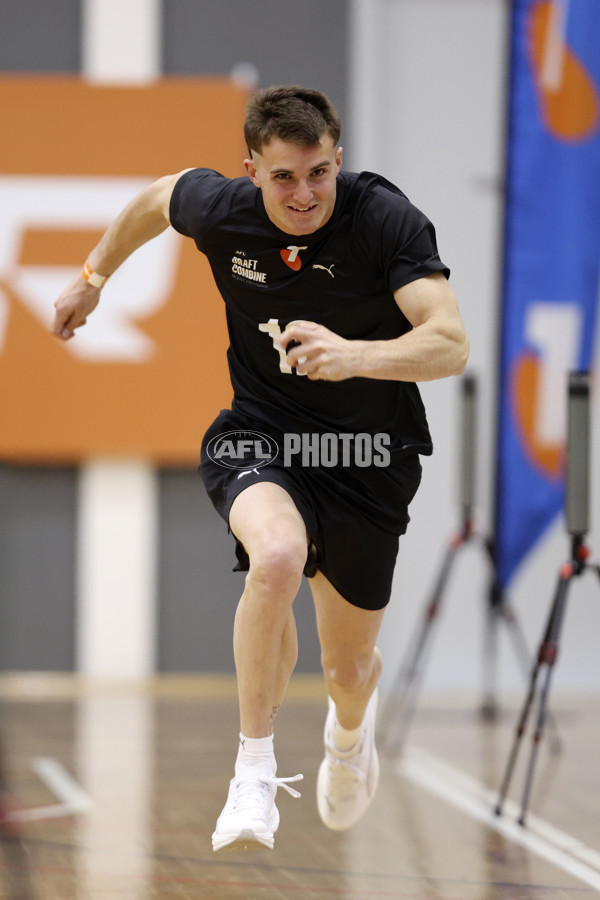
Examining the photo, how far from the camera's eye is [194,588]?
6957 mm

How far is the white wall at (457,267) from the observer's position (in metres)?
7.00

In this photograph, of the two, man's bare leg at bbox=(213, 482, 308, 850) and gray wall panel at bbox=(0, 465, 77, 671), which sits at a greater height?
man's bare leg at bbox=(213, 482, 308, 850)

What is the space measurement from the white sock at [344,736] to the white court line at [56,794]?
1233 mm

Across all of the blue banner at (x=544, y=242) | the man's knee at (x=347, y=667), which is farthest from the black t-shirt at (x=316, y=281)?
the blue banner at (x=544, y=242)

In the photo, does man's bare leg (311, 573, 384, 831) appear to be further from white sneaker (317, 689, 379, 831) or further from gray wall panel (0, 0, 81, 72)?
gray wall panel (0, 0, 81, 72)

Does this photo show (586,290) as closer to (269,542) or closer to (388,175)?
(388,175)

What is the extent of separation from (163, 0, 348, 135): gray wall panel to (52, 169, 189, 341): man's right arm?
4037 mm

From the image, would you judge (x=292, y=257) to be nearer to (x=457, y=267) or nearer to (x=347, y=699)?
(x=347, y=699)

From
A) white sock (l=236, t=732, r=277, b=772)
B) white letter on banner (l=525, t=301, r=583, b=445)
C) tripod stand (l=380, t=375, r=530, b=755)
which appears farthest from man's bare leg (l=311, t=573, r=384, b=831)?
white letter on banner (l=525, t=301, r=583, b=445)

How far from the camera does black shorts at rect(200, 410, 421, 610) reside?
2949mm

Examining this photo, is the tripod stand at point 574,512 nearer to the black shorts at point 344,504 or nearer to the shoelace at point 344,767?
the shoelace at point 344,767

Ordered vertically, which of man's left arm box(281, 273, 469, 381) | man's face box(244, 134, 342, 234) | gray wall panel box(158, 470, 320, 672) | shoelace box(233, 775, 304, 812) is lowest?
gray wall panel box(158, 470, 320, 672)

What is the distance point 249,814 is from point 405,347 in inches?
42.2

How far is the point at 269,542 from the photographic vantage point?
2.62 metres
